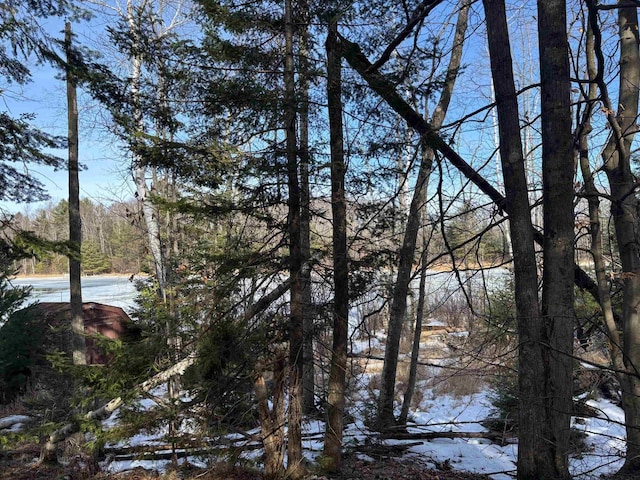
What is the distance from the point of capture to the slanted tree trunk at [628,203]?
17.3 feet

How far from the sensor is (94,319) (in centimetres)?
1398

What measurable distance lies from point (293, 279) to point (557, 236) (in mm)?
2885

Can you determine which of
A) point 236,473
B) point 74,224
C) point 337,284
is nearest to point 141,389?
point 236,473

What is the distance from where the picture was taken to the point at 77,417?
18.1 feet

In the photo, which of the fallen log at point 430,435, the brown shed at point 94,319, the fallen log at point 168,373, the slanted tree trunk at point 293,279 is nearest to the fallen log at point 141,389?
the fallen log at point 168,373

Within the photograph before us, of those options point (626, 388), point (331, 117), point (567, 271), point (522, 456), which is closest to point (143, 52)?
point (331, 117)

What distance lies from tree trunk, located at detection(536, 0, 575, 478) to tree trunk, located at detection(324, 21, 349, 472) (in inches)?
90.3

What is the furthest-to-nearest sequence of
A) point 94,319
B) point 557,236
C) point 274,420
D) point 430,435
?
point 94,319, point 430,435, point 274,420, point 557,236

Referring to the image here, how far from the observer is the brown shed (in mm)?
12390

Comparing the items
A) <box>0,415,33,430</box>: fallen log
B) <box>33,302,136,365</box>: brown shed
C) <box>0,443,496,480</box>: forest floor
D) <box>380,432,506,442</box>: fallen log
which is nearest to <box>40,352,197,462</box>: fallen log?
<box>0,443,496,480</box>: forest floor

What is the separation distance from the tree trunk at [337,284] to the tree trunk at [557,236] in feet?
7.53

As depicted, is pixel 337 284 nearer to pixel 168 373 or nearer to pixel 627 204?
pixel 168 373

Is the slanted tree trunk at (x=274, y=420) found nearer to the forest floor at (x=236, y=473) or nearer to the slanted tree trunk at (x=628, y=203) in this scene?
the forest floor at (x=236, y=473)

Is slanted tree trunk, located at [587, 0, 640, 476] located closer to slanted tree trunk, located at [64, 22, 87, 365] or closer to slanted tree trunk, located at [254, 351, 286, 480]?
slanted tree trunk, located at [254, 351, 286, 480]
